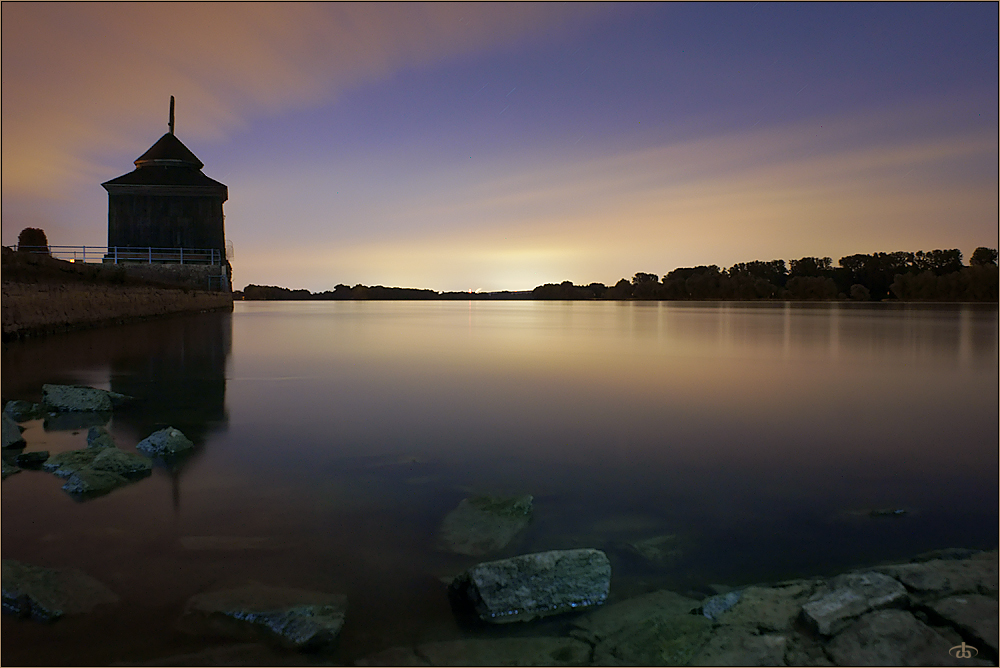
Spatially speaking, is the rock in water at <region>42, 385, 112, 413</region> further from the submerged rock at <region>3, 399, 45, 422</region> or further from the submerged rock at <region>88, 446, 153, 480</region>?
the submerged rock at <region>88, 446, 153, 480</region>

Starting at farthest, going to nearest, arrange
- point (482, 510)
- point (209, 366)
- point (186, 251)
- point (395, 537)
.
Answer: point (186, 251) → point (209, 366) → point (482, 510) → point (395, 537)

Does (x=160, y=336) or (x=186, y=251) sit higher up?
(x=186, y=251)

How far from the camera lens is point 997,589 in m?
2.67

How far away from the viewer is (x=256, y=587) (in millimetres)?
2803

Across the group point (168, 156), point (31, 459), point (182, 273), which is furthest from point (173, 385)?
point (168, 156)

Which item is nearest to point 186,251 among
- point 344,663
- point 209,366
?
point 209,366

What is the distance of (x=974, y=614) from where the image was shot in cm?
245

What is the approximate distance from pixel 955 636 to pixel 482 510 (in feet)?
7.88

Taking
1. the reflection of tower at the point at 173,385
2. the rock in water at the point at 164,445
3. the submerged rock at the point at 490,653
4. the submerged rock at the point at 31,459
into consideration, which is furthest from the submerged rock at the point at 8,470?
the submerged rock at the point at 490,653

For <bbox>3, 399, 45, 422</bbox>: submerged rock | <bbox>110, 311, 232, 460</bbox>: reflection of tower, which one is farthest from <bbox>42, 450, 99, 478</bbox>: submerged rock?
<bbox>3, 399, 45, 422</bbox>: submerged rock

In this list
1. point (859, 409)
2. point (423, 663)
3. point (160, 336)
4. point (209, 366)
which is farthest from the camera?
point (160, 336)

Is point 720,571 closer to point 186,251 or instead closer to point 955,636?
point 955,636

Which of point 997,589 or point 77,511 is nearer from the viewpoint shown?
point 997,589

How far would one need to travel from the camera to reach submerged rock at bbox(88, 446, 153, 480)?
4.26m
